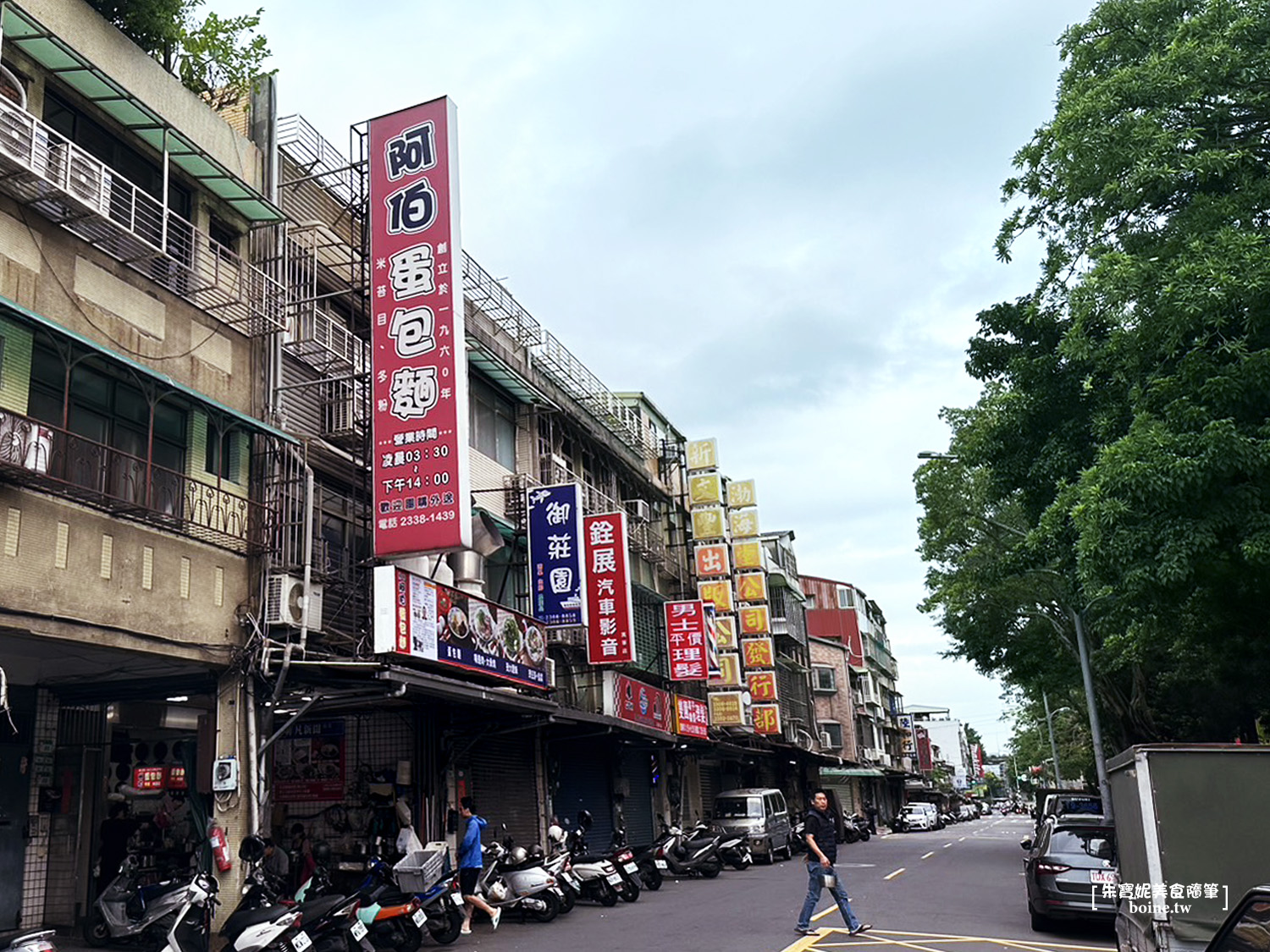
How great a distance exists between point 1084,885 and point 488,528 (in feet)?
35.3

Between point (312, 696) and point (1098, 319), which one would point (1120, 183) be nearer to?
point (1098, 319)

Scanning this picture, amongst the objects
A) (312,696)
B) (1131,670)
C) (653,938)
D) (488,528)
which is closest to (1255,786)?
(653,938)

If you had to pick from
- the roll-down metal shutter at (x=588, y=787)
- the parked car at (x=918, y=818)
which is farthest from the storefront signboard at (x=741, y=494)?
the parked car at (x=918, y=818)

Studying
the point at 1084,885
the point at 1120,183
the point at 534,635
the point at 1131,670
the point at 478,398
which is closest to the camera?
the point at 1084,885

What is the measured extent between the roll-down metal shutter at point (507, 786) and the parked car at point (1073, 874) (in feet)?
32.8

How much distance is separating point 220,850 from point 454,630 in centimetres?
404

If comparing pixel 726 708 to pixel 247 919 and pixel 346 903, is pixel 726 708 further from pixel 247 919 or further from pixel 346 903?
pixel 247 919

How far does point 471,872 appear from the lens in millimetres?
14102

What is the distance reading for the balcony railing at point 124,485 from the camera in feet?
33.9

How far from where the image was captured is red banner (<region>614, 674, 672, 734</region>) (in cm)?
2253

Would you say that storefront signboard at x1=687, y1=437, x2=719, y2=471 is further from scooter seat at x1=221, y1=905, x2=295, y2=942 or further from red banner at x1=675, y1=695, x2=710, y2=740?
scooter seat at x1=221, y1=905, x2=295, y2=942

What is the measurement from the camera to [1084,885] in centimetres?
1207

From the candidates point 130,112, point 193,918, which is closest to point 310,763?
point 193,918

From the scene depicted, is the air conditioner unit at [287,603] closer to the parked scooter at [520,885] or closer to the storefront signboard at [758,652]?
the parked scooter at [520,885]
